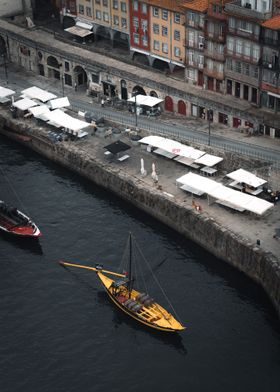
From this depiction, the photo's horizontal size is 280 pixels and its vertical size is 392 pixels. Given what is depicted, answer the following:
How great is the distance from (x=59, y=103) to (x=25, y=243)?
44.0m

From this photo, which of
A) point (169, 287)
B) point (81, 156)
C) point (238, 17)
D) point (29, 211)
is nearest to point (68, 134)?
point (81, 156)

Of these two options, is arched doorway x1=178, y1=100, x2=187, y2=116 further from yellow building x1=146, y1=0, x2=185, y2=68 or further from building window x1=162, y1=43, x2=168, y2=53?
building window x1=162, y1=43, x2=168, y2=53

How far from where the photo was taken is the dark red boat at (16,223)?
524ft

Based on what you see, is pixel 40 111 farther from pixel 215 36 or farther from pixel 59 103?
pixel 215 36

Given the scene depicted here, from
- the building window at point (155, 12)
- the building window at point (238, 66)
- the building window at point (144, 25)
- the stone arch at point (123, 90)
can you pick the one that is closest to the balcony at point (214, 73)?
the building window at point (238, 66)

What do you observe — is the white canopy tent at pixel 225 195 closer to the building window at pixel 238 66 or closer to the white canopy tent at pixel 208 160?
the white canopy tent at pixel 208 160

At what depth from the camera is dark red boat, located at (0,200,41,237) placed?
6292 inches

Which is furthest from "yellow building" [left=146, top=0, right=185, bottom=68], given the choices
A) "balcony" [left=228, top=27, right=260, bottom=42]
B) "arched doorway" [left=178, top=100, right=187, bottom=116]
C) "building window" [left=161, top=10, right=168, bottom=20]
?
"balcony" [left=228, top=27, right=260, bottom=42]

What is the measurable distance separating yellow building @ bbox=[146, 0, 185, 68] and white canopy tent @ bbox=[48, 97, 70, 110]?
72.1 ft

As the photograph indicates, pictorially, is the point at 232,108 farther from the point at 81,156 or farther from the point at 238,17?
the point at 81,156

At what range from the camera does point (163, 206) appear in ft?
534

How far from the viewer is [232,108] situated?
17912 centimetres

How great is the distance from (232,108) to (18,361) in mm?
71560

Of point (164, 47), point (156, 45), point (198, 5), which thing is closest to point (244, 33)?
point (198, 5)
